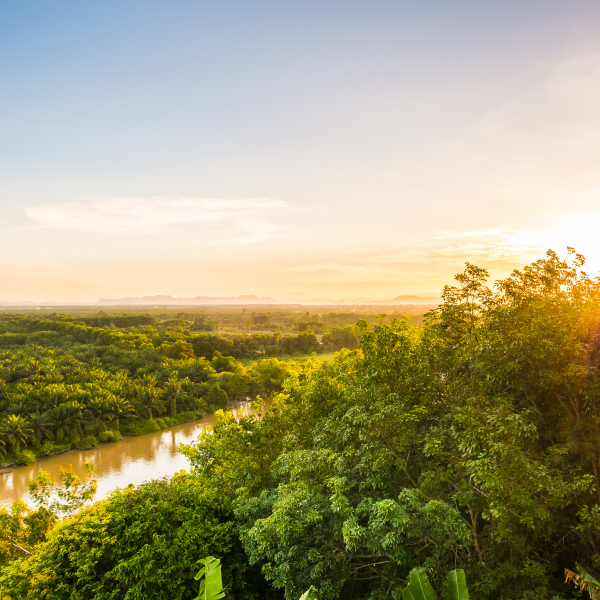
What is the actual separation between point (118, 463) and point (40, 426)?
22.3 feet

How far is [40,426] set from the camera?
30.6m

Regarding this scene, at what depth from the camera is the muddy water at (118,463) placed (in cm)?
2530

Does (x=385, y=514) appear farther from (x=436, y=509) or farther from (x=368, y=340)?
(x=368, y=340)

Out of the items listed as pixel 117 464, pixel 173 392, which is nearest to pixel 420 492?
pixel 117 464

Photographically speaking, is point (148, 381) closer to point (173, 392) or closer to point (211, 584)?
point (173, 392)

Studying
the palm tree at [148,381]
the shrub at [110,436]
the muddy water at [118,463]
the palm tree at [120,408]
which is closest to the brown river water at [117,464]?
the muddy water at [118,463]

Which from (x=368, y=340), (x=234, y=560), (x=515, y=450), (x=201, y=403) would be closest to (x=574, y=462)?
(x=515, y=450)

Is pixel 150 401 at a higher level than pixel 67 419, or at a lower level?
lower

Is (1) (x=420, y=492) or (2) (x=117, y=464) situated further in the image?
(2) (x=117, y=464)

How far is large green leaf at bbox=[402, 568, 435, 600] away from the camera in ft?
16.1

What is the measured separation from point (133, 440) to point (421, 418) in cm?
3188

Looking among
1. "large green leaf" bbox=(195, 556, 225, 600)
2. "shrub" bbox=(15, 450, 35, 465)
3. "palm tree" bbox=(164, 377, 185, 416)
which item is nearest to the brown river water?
"shrub" bbox=(15, 450, 35, 465)

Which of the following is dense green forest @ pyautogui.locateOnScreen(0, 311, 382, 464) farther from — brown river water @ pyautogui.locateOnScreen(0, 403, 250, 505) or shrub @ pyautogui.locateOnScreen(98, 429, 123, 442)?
brown river water @ pyautogui.locateOnScreen(0, 403, 250, 505)

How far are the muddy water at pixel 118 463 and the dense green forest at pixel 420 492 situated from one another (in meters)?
15.0
